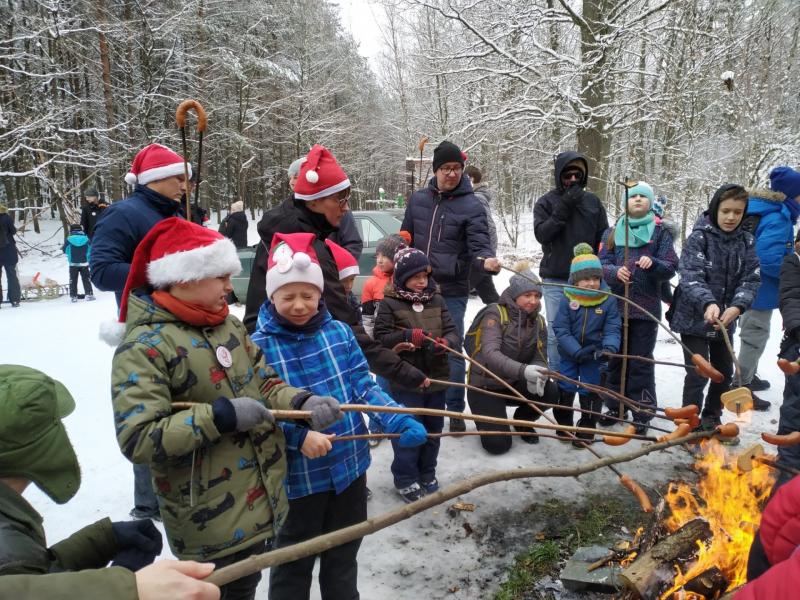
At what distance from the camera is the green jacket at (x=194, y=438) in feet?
5.24

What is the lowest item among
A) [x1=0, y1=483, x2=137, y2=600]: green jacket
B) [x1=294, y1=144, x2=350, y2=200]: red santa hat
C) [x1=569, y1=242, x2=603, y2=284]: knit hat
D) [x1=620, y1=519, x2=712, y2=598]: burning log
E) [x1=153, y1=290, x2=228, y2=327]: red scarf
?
[x1=620, y1=519, x2=712, y2=598]: burning log

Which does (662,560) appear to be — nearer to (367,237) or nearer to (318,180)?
(318,180)

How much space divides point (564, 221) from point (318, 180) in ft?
9.26

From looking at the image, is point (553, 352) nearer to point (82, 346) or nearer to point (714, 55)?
point (82, 346)

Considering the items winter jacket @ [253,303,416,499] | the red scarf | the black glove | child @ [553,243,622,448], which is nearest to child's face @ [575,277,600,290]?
child @ [553,243,622,448]

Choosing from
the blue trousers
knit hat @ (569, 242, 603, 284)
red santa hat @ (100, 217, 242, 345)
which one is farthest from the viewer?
knit hat @ (569, 242, 603, 284)

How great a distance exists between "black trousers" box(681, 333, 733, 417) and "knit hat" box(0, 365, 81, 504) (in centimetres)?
444

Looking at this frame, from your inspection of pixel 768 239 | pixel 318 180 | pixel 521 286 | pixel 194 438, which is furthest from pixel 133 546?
pixel 768 239

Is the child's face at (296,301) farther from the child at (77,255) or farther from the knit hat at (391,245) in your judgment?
the child at (77,255)

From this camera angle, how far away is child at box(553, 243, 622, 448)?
4.18 metres

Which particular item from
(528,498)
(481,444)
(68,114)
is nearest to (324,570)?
(528,498)

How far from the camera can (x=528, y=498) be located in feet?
11.2

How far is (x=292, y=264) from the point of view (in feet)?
7.02

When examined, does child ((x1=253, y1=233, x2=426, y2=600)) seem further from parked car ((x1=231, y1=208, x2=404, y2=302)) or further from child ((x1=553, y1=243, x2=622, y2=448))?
parked car ((x1=231, y1=208, x2=404, y2=302))
